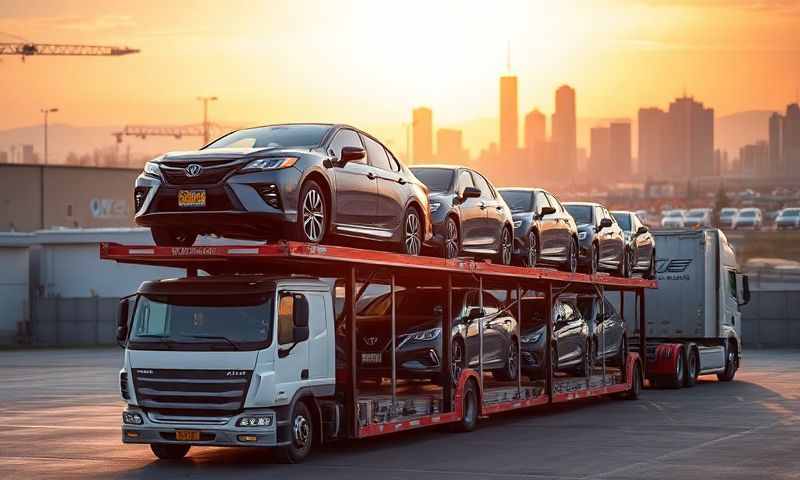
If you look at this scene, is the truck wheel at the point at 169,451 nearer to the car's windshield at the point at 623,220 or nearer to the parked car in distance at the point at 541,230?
the parked car in distance at the point at 541,230

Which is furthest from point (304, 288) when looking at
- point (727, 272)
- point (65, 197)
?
point (65, 197)

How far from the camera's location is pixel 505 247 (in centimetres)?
2106

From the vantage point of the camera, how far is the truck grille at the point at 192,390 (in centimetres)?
1465

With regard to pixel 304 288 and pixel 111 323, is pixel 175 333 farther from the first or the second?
pixel 111 323

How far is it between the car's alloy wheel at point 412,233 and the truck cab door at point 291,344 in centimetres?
244

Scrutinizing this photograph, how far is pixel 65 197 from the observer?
8288 centimetres

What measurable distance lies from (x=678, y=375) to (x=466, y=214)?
11.1m

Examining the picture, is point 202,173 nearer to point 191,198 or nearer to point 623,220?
point 191,198

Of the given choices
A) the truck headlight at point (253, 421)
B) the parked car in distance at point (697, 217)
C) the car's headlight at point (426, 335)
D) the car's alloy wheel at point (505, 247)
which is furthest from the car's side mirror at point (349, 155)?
the parked car in distance at point (697, 217)

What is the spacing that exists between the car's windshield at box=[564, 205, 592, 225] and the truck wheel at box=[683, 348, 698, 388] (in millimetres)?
5460

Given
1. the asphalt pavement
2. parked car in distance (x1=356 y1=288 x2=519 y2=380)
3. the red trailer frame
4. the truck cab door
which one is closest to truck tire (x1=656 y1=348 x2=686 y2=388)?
the asphalt pavement

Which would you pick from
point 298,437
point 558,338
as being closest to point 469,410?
point 558,338

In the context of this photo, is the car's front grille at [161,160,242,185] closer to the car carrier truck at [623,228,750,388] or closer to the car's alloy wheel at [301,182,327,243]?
the car's alloy wheel at [301,182,327,243]

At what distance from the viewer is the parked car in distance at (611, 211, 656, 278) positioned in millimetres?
27750
